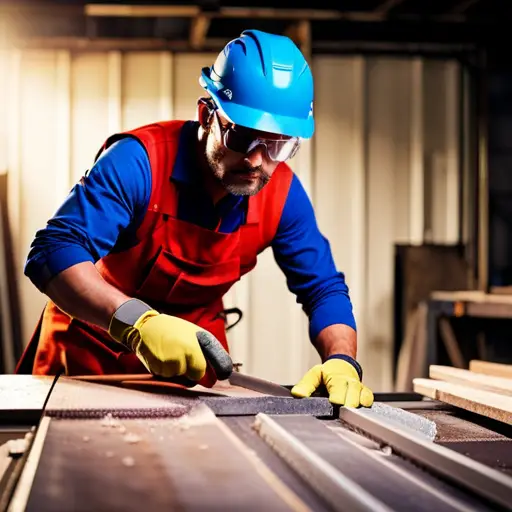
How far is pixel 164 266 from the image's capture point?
252 cm

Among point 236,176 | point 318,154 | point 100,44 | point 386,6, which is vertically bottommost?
point 236,176

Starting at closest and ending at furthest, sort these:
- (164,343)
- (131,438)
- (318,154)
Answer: (131,438) < (164,343) < (318,154)

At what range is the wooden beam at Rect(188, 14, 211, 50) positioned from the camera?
5262 millimetres

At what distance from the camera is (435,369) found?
261 cm

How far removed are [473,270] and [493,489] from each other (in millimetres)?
4876

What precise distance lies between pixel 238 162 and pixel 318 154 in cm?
342

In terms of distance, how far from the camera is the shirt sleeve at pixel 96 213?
226 centimetres

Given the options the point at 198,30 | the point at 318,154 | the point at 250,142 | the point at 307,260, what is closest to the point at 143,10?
the point at 198,30

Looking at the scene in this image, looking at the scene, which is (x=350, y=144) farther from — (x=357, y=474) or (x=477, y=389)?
(x=357, y=474)

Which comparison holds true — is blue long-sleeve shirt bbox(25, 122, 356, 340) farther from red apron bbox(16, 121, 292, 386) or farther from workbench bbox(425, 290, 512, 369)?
workbench bbox(425, 290, 512, 369)

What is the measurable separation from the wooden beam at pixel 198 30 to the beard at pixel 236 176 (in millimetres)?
2972

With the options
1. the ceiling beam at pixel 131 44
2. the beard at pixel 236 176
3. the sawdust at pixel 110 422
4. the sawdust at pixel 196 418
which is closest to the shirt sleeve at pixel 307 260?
the beard at pixel 236 176

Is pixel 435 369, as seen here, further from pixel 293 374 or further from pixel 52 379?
pixel 293 374

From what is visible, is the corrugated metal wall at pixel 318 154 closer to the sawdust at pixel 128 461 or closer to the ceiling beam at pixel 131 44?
the ceiling beam at pixel 131 44
